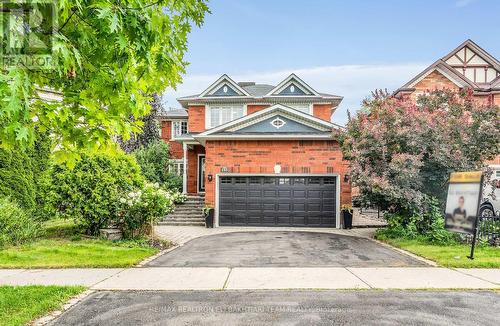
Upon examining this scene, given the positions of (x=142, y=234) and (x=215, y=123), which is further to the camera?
(x=215, y=123)

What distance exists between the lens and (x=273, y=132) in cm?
1719

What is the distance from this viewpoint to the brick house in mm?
24188

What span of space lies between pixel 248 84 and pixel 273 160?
480 inches

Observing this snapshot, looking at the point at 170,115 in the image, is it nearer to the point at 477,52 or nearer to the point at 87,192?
the point at 87,192

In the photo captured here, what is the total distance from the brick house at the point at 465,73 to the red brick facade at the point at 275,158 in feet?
34.7

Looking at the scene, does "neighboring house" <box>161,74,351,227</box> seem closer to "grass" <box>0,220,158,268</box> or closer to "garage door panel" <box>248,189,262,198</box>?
"garage door panel" <box>248,189,262,198</box>

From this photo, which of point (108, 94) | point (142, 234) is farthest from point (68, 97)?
point (142, 234)

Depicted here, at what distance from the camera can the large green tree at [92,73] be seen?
10.8 feet

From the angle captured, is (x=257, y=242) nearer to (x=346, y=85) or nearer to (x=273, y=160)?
(x=273, y=160)

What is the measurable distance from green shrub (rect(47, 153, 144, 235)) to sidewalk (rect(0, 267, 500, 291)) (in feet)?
12.0

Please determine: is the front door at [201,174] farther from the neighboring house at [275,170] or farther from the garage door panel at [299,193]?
the garage door panel at [299,193]

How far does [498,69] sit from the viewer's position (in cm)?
2672
